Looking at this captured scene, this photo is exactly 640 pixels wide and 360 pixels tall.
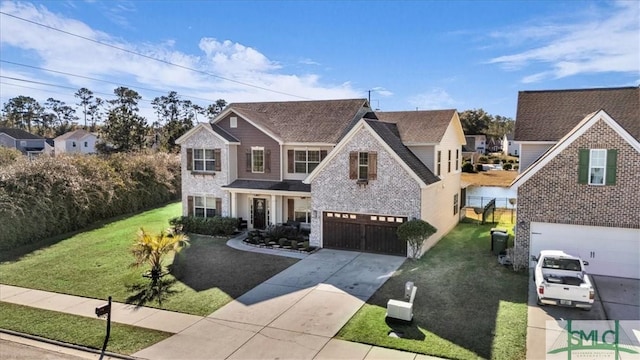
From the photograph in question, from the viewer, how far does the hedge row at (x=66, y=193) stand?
21859 millimetres

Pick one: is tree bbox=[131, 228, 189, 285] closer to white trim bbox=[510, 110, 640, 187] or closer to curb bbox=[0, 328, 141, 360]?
curb bbox=[0, 328, 141, 360]

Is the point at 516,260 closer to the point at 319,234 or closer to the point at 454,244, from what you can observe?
the point at 454,244

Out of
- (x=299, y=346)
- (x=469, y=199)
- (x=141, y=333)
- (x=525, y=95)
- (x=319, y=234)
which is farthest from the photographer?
(x=469, y=199)

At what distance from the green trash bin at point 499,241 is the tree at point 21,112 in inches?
4290

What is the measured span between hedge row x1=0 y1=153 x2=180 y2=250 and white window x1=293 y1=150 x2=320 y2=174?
12.4 m

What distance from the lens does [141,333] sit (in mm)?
12297

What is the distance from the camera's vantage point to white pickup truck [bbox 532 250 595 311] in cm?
1257

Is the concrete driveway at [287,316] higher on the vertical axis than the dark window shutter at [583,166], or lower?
lower

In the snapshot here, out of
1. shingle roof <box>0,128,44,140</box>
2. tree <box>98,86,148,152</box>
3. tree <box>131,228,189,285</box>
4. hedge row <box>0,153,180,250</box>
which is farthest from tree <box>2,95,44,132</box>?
tree <box>131,228,189,285</box>

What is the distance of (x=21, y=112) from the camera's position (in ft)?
325

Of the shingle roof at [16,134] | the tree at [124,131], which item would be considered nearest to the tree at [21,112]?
the shingle roof at [16,134]

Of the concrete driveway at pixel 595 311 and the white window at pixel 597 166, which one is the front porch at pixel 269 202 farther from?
the white window at pixel 597 166

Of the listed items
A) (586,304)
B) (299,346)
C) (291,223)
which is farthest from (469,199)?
(299,346)

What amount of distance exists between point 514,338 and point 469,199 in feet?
80.9
